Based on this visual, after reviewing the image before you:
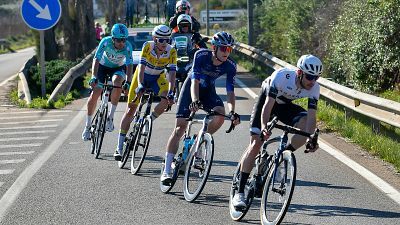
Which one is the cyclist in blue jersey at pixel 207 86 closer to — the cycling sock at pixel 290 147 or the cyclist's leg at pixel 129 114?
the cycling sock at pixel 290 147

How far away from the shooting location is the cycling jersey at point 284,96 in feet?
27.0

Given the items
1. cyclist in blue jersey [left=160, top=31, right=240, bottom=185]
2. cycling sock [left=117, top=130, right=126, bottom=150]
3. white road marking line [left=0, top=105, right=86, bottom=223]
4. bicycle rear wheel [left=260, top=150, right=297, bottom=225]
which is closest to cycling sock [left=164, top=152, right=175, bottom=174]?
cyclist in blue jersey [left=160, top=31, right=240, bottom=185]

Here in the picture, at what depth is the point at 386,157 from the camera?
1161 cm

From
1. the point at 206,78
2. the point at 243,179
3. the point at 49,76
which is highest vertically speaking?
the point at 206,78

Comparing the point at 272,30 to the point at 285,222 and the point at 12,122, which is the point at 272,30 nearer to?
the point at 12,122

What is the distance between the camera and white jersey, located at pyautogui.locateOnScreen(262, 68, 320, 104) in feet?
26.9

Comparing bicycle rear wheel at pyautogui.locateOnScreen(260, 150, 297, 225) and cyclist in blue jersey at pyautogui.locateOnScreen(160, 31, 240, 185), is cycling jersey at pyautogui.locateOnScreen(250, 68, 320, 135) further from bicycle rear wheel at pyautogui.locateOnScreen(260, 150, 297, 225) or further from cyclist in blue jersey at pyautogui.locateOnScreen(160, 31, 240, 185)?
bicycle rear wheel at pyautogui.locateOnScreen(260, 150, 297, 225)

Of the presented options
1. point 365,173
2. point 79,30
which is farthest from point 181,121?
point 79,30

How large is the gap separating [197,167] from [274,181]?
4.84 feet

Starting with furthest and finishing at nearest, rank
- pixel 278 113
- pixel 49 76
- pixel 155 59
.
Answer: pixel 49 76 < pixel 155 59 < pixel 278 113

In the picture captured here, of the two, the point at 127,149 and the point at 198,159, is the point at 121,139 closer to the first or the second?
the point at 127,149

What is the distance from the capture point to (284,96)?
8.48 m

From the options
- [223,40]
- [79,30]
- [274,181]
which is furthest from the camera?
[79,30]

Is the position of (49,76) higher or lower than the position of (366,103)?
lower
